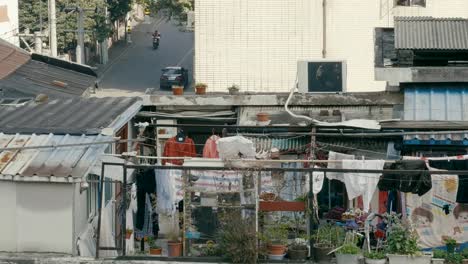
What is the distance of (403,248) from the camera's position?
15.3 metres

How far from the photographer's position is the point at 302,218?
16.4 metres

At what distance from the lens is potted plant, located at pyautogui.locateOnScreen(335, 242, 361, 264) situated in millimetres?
15391

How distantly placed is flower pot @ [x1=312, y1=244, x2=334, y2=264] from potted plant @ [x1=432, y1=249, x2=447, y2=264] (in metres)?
1.63

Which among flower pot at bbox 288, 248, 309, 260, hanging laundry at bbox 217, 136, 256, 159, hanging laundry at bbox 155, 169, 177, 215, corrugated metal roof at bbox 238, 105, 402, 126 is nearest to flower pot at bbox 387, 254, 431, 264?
flower pot at bbox 288, 248, 309, 260

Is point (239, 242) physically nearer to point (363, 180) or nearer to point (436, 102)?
point (363, 180)

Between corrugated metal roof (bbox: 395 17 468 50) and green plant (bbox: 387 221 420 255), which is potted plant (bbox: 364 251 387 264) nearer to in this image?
green plant (bbox: 387 221 420 255)

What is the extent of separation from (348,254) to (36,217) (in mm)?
4932

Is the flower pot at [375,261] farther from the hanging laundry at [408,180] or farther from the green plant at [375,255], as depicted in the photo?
the hanging laundry at [408,180]

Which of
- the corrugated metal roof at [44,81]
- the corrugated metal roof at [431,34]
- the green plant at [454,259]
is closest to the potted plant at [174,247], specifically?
the green plant at [454,259]

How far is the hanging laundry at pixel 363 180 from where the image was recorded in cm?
1644

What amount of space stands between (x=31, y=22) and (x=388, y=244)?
4183cm

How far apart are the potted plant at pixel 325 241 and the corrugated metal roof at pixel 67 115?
13.6ft

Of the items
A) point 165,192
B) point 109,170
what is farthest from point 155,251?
point 109,170

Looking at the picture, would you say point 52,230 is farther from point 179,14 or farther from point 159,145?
point 179,14
